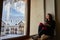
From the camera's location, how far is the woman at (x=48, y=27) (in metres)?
2.41

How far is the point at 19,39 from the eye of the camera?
7.64ft

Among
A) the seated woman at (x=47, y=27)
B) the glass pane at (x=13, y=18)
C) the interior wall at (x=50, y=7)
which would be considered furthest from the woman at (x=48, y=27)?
the glass pane at (x=13, y=18)

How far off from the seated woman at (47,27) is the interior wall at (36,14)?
174mm

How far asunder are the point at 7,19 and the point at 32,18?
20.9 inches

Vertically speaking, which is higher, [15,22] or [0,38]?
[15,22]

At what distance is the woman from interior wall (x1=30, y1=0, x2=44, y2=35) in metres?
0.18

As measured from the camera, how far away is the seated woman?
2400mm

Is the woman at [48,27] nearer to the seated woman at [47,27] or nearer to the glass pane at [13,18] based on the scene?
the seated woman at [47,27]

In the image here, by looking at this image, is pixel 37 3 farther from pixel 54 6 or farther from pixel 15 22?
pixel 15 22

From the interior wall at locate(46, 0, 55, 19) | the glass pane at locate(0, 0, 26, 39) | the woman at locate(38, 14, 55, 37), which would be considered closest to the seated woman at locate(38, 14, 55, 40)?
the woman at locate(38, 14, 55, 37)

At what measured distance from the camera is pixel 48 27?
7.94 ft

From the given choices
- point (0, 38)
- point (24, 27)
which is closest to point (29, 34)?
point (24, 27)

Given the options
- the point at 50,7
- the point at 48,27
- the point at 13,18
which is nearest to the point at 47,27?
the point at 48,27

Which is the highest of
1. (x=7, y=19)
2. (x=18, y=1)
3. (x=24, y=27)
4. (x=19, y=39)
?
(x=18, y=1)
